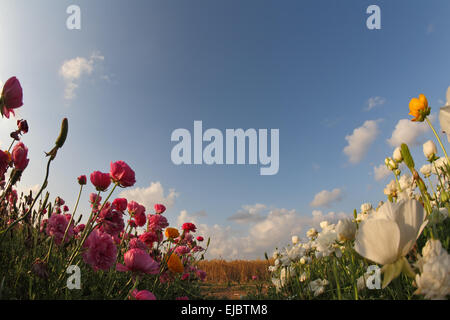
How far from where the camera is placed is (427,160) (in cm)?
219

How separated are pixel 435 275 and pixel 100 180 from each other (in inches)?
74.3

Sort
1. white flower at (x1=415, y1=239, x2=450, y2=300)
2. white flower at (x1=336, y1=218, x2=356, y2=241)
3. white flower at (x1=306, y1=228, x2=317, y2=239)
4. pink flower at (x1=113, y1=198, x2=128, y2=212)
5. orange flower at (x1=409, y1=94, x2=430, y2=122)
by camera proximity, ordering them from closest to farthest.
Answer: white flower at (x1=415, y1=239, x2=450, y2=300), white flower at (x1=336, y1=218, x2=356, y2=241), orange flower at (x1=409, y1=94, x2=430, y2=122), pink flower at (x1=113, y1=198, x2=128, y2=212), white flower at (x1=306, y1=228, x2=317, y2=239)

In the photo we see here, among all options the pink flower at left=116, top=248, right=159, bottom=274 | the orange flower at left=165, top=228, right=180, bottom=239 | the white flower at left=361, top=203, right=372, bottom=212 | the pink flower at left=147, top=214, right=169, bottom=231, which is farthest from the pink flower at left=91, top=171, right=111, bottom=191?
the white flower at left=361, top=203, right=372, bottom=212

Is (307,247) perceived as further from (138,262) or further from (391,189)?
(138,262)

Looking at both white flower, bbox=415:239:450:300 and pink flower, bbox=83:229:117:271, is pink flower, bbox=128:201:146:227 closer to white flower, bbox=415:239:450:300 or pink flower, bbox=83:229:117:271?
pink flower, bbox=83:229:117:271

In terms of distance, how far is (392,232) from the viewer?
0.91 m

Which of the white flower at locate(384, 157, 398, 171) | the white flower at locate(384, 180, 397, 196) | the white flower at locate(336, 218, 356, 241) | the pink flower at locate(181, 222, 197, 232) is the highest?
the white flower at locate(384, 157, 398, 171)

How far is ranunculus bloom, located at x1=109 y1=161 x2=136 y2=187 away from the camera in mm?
1922

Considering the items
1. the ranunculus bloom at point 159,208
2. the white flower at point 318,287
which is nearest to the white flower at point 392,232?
the white flower at point 318,287

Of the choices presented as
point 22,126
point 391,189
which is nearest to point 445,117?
point 391,189

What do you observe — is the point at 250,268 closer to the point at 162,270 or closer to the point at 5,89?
the point at 162,270

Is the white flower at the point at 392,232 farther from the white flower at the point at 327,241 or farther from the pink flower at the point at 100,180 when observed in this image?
the pink flower at the point at 100,180

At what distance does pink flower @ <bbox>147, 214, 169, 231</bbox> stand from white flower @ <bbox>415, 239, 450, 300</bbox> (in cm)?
228
